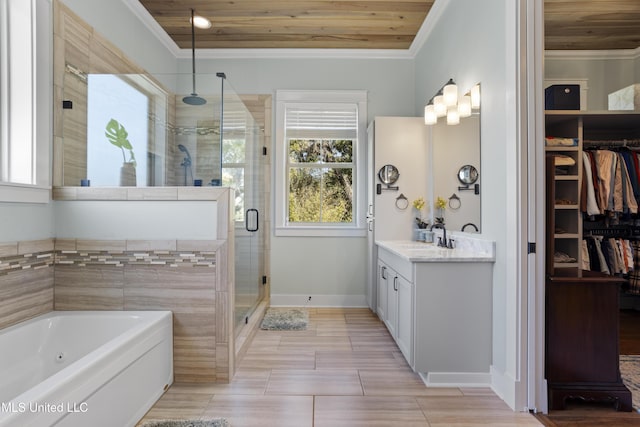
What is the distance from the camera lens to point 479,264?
2.23 metres

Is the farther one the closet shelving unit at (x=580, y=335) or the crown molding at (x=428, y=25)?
the crown molding at (x=428, y=25)

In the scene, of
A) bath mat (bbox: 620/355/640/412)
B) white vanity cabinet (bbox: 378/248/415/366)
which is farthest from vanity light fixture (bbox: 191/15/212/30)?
bath mat (bbox: 620/355/640/412)

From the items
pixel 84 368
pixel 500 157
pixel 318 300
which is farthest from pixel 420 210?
pixel 84 368

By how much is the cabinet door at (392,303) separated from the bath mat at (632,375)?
141 cm

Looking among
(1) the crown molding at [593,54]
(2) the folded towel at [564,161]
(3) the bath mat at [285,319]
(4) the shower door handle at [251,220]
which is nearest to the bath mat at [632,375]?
(2) the folded towel at [564,161]

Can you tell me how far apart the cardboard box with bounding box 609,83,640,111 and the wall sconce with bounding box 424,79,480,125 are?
62.7 inches

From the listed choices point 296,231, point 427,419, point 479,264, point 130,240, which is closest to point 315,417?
point 427,419

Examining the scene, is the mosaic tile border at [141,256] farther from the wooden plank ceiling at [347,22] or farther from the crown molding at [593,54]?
the crown molding at [593,54]

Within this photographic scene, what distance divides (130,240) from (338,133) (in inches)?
102

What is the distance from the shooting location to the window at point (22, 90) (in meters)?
2.03

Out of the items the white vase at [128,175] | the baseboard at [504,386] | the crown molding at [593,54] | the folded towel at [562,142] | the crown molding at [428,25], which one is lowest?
the baseboard at [504,386]

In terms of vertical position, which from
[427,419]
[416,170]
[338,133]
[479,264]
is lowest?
[427,419]

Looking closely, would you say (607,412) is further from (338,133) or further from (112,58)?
(112,58)

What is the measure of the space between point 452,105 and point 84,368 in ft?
9.19
